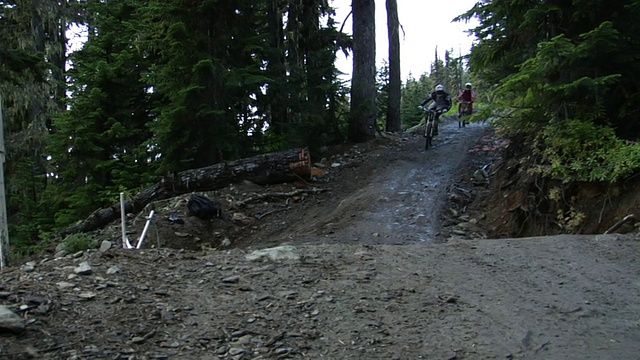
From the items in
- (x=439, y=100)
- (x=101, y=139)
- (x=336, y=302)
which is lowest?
(x=336, y=302)

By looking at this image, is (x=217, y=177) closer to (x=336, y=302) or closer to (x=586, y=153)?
(x=336, y=302)

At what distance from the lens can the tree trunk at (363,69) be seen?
14.3 m

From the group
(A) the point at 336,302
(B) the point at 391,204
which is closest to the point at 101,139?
(B) the point at 391,204

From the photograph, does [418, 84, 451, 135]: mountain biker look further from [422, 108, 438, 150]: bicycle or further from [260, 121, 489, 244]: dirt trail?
[260, 121, 489, 244]: dirt trail

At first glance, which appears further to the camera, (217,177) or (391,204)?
(217,177)

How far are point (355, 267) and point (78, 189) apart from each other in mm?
12231

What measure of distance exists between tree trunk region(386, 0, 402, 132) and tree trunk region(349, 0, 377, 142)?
3181mm

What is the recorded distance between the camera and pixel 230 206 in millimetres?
9875

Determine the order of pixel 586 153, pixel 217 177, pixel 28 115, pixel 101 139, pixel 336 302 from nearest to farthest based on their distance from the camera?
pixel 336 302 < pixel 586 153 < pixel 217 177 < pixel 101 139 < pixel 28 115

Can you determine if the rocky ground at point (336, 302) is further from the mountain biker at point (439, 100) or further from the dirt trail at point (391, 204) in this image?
the mountain biker at point (439, 100)

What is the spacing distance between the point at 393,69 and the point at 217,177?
33.4 ft

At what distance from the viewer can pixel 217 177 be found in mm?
10734

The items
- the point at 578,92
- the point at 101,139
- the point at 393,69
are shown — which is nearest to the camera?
the point at 578,92

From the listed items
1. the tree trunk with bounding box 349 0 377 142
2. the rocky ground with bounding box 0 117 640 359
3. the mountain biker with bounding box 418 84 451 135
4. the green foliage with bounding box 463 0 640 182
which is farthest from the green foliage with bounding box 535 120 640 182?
the tree trunk with bounding box 349 0 377 142
